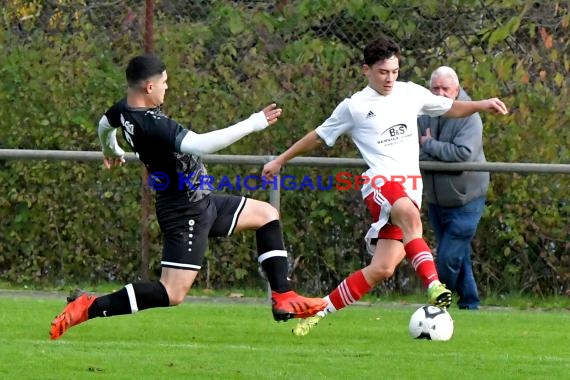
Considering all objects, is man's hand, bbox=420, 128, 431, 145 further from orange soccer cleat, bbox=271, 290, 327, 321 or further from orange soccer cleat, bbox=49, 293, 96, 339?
orange soccer cleat, bbox=49, 293, 96, 339

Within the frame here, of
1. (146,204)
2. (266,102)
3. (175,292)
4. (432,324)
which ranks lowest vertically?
(146,204)

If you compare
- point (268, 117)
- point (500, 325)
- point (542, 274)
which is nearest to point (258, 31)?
point (542, 274)

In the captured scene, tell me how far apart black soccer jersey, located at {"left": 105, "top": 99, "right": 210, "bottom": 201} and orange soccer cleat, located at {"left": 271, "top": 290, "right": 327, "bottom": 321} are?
82 cm

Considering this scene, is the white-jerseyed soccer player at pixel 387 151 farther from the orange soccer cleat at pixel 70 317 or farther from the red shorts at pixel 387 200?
the orange soccer cleat at pixel 70 317

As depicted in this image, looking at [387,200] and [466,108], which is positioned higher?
[466,108]

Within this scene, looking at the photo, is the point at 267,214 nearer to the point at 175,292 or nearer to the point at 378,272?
the point at 175,292

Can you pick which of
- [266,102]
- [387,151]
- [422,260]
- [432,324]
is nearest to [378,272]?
[422,260]

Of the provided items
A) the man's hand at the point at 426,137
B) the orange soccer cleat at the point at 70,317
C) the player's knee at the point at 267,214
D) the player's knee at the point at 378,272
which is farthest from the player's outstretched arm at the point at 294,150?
the man's hand at the point at 426,137

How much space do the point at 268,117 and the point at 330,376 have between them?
1644 mm

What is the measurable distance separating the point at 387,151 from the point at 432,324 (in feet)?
3.86

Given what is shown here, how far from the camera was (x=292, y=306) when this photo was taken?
9602mm

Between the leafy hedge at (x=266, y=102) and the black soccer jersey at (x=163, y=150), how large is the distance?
3.94m

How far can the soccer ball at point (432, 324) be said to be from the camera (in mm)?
9758

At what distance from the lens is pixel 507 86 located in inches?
530
